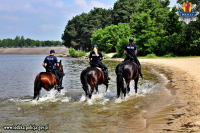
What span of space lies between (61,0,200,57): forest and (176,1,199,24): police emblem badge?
854 mm

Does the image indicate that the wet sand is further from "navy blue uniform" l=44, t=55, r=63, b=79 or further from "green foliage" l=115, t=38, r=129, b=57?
"navy blue uniform" l=44, t=55, r=63, b=79

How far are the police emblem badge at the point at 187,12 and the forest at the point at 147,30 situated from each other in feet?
2.80

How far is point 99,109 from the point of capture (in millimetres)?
8484

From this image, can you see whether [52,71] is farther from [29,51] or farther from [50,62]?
[29,51]

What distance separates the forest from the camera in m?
43.6

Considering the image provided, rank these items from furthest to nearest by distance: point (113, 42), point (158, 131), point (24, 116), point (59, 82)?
1. point (113, 42)
2. point (59, 82)
3. point (24, 116)
4. point (158, 131)

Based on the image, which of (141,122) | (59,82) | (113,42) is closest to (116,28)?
(113,42)

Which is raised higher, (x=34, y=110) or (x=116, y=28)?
(x=116, y=28)

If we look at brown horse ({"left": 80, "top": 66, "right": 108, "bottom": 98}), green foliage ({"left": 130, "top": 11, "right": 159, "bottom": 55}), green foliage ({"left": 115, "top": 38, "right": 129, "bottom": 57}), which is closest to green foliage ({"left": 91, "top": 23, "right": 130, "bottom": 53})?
green foliage ({"left": 115, "top": 38, "right": 129, "bottom": 57})

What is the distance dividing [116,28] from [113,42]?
16.3ft

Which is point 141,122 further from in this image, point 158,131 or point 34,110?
point 34,110

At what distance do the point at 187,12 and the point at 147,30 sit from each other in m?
10.5

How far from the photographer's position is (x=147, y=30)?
51.1m

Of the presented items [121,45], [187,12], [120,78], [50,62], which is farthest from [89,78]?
[121,45]
